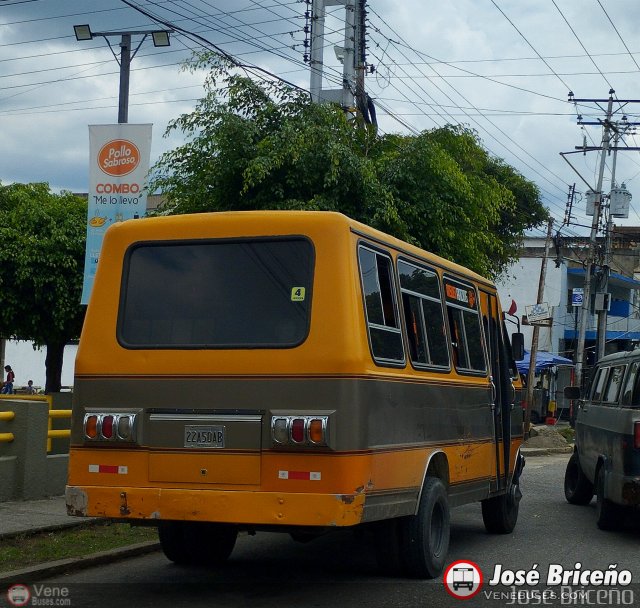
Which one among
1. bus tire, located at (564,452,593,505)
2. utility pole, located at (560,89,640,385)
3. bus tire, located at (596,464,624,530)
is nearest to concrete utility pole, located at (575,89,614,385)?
utility pole, located at (560,89,640,385)

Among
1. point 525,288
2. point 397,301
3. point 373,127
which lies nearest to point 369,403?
point 397,301

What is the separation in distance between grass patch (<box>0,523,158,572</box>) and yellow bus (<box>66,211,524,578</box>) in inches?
57.1

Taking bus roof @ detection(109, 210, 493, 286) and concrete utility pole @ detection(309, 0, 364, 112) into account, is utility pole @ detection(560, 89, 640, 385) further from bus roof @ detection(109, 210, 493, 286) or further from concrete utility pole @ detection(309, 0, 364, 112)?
bus roof @ detection(109, 210, 493, 286)

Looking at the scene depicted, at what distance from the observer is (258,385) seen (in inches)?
305

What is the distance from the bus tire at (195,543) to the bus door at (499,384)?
342 centimetres

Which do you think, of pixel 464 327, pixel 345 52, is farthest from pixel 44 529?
pixel 345 52

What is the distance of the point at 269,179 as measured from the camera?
1596cm

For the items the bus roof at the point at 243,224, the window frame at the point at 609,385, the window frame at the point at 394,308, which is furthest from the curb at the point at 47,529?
the window frame at the point at 609,385

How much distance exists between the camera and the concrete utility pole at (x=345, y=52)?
21.4 metres

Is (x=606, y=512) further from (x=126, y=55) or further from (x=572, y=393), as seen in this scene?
(x=126, y=55)

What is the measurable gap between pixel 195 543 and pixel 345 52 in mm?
14993

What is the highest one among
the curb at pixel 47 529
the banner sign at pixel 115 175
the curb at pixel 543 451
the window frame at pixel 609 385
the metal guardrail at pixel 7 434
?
the banner sign at pixel 115 175

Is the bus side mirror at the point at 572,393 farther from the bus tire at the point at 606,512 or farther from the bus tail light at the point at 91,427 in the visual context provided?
the bus tail light at the point at 91,427

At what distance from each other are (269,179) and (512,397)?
215 inches
